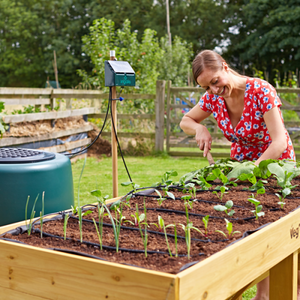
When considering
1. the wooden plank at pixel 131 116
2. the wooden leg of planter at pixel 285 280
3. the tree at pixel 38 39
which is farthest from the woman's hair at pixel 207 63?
the tree at pixel 38 39

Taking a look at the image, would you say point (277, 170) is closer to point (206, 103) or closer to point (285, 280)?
point (285, 280)

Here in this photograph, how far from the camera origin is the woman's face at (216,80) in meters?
1.98

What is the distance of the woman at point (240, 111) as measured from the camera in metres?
2.01

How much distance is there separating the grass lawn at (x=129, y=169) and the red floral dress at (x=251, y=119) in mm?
2095

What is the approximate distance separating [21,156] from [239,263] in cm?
141

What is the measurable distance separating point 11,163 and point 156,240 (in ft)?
3.53

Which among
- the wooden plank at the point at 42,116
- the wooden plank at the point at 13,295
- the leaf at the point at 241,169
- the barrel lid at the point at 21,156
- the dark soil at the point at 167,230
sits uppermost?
the wooden plank at the point at 42,116

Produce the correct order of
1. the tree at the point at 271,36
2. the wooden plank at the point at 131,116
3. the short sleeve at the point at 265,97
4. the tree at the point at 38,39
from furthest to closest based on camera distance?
the tree at the point at 38,39
the tree at the point at 271,36
the wooden plank at the point at 131,116
the short sleeve at the point at 265,97

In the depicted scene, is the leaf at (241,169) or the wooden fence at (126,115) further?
the wooden fence at (126,115)

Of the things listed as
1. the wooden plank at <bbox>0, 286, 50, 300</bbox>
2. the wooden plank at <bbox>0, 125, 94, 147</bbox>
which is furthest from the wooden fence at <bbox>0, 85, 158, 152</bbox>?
the wooden plank at <bbox>0, 286, 50, 300</bbox>

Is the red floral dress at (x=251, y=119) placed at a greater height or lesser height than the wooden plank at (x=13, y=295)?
greater

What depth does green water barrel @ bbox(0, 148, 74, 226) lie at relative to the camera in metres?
1.91

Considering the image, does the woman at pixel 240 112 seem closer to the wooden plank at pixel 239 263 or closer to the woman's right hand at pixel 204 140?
the woman's right hand at pixel 204 140

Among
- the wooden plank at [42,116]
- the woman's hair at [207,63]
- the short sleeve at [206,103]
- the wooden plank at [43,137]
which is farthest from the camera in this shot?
the wooden plank at [42,116]
